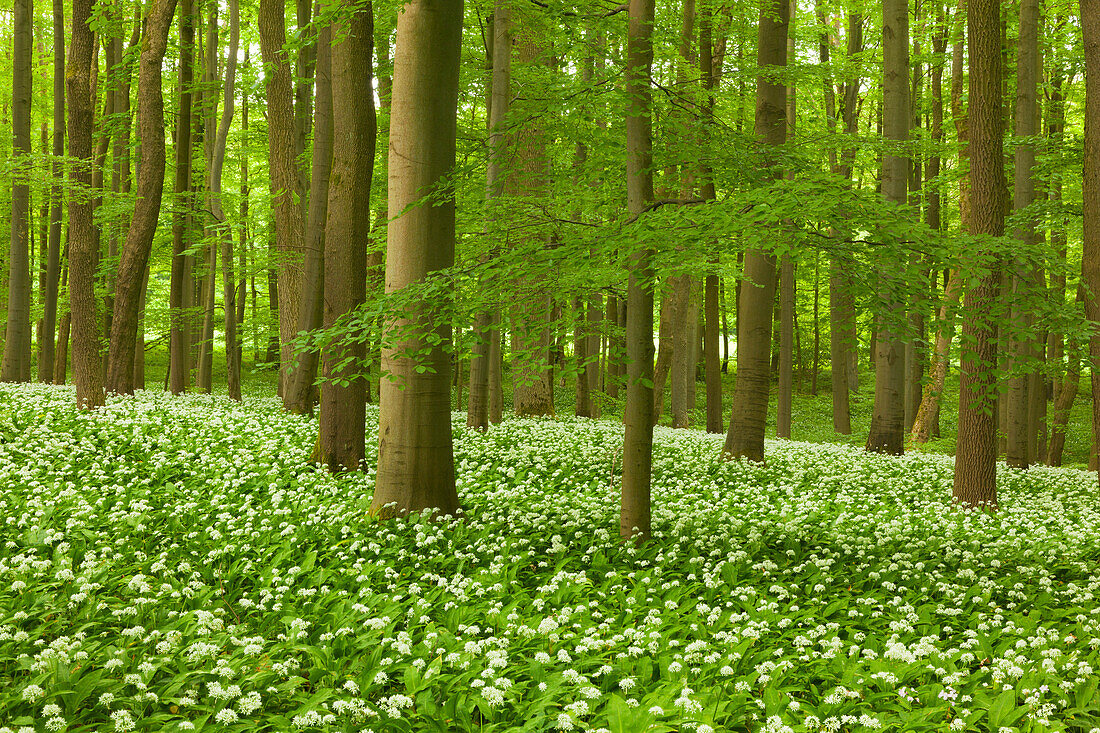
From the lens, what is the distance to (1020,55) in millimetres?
11719

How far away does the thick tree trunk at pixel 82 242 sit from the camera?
1105 centimetres

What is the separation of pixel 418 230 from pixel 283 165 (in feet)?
28.2

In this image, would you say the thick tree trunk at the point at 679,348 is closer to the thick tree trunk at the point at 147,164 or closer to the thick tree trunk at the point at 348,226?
the thick tree trunk at the point at 348,226

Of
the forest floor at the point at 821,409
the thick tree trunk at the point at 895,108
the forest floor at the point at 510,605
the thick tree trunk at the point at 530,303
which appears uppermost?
the thick tree trunk at the point at 895,108

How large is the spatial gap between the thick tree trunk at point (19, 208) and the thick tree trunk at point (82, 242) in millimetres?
1861

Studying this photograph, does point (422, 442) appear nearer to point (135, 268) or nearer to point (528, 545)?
point (528, 545)

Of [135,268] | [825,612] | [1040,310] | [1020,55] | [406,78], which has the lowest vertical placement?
[825,612]

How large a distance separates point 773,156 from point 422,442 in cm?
419

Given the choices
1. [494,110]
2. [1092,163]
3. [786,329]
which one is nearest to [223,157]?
[494,110]

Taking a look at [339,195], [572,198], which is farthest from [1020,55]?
[339,195]

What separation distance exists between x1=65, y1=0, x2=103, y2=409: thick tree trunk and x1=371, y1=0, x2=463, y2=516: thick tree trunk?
6.94 meters

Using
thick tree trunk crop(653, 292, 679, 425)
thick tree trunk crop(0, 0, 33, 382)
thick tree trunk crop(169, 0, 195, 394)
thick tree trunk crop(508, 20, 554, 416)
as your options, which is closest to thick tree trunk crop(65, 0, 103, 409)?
thick tree trunk crop(0, 0, 33, 382)

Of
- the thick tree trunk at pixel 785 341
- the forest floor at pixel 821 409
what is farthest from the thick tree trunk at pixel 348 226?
the forest floor at pixel 821 409

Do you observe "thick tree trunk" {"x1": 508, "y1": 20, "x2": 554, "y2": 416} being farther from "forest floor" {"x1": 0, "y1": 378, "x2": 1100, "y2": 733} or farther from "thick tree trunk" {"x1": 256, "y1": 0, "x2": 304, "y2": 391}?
"thick tree trunk" {"x1": 256, "y1": 0, "x2": 304, "y2": 391}
